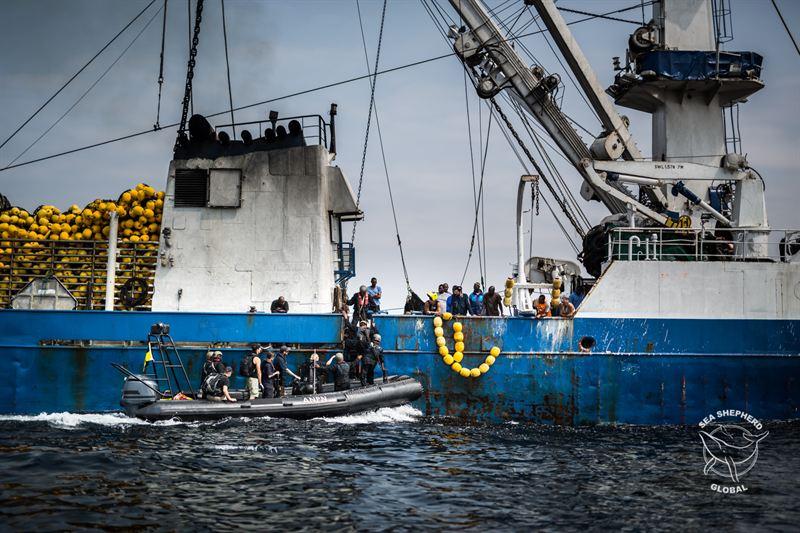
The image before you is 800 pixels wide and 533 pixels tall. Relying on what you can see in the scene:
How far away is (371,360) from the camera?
20.8 m

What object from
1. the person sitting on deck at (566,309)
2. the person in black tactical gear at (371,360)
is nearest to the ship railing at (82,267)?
the person in black tactical gear at (371,360)

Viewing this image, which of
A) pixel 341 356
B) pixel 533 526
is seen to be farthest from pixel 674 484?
pixel 341 356

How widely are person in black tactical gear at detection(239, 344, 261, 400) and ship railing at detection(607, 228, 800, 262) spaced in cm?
932

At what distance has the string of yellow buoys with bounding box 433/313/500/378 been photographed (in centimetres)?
2119

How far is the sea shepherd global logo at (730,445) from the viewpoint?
1522 cm

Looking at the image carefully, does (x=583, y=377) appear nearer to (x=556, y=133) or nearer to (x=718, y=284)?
(x=718, y=284)

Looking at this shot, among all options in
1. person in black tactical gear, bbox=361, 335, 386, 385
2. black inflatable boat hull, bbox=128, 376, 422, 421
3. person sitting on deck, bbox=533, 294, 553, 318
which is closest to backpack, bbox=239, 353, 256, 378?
black inflatable boat hull, bbox=128, 376, 422, 421

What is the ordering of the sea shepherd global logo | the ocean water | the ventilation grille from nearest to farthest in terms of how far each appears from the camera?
the ocean water → the sea shepherd global logo → the ventilation grille

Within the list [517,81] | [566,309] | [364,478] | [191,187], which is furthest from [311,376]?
[517,81]

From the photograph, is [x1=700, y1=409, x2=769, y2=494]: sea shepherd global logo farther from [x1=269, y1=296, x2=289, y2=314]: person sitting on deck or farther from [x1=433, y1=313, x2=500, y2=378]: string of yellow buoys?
[x1=269, y1=296, x2=289, y2=314]: person sitting on deck

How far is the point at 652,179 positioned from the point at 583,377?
19.8 ft

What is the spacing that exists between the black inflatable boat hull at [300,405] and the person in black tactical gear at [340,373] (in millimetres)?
305

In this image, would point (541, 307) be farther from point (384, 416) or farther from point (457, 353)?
point (384, 416)

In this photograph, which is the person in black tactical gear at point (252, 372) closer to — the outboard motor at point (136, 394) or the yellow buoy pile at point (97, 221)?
the outboard motor at point (136, 394)
